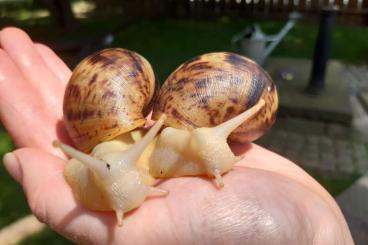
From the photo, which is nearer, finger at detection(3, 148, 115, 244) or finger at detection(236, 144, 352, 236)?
finger at detection(3, 148, 115, 244)

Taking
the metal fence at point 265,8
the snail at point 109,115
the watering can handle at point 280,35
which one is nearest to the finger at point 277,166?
the snail at point 109,115

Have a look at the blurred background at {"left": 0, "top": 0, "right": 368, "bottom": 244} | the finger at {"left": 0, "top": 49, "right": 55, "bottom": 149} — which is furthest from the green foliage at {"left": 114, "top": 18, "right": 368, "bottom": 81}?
the finger at {"left": 0, "top": 49, "right": 55, "bottom": 149}

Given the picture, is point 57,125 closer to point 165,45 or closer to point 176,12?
point 165,45

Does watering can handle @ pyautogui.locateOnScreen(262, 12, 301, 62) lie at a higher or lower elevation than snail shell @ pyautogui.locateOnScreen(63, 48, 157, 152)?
lower

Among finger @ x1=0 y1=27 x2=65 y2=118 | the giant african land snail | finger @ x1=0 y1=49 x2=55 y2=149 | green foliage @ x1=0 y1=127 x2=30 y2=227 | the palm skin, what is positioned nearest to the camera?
the palm skin

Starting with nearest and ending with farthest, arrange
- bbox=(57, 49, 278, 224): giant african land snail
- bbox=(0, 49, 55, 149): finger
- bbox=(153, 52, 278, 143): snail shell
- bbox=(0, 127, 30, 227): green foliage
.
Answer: bbox=(57, 49, 278, 224): giant african land snail
bbox=(153, 52, 278, 143): snail shell
bbox=(0, 49, 55, 149): finger
bbox=(0, 127, 30, 227): green foliage

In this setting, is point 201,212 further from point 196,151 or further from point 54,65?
point 54,65

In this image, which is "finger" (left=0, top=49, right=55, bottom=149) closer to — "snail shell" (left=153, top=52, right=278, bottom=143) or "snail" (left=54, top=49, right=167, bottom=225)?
"snail" (left=54, top=49, right=167, bottom=225)

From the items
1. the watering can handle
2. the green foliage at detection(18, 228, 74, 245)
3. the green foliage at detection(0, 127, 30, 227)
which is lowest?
the watering can handle
